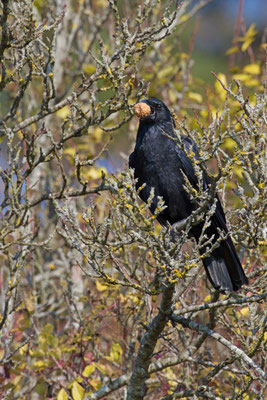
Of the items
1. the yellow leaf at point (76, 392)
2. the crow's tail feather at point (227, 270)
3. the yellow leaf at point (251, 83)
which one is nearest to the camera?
the yellow leaf at point (76, 392)

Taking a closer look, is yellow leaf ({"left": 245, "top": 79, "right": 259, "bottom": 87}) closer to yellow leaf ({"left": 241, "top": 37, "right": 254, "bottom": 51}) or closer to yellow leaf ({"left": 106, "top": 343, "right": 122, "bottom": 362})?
yellow leaf ({"left": 241, "top": 37, "right": 254, "bottom": 51})

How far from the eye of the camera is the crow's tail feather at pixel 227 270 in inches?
162

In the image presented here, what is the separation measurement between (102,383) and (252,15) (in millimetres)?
14641

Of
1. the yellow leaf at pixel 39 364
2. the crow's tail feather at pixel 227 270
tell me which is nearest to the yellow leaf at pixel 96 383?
the yellow leaf at pixel 39 364

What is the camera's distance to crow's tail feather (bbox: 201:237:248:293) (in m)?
4.12

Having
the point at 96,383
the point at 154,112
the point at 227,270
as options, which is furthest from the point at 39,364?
the point at 154,112

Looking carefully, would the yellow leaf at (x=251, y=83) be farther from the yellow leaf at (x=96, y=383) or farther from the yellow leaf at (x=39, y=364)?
the yellow leaf at (x=39, y=364)

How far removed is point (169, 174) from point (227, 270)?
2.51ft

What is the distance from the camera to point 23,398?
4.82 meters

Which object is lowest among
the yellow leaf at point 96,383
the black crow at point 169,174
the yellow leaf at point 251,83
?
the yellow leaf at point 96,383

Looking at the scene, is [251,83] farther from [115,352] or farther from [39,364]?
[39,364]

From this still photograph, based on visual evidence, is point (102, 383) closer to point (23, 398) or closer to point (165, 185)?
point (23, 398)

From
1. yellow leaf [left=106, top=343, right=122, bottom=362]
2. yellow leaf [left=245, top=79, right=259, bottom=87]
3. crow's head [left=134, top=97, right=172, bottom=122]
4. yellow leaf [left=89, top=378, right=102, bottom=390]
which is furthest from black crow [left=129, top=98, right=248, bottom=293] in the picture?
yellow leaf [left=245, top=79, right=259, bottom=87]

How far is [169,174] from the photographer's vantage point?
4.43 meters
